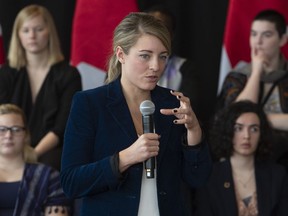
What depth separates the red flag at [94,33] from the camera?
5438mm

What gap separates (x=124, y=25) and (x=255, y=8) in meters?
2.96

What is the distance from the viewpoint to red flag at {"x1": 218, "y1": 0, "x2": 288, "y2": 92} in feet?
17.8

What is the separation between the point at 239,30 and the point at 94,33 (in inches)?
42.8

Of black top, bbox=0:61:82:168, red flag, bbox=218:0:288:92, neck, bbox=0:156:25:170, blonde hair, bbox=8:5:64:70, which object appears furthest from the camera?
red flag, bbox=218:0:288:92

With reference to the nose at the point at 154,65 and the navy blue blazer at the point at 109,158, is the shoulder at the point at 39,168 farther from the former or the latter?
the nose at the point at 154,65

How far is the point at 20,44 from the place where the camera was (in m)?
5.05

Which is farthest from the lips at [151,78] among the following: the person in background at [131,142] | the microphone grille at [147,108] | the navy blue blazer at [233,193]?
the navy blue blazer at [233,193]

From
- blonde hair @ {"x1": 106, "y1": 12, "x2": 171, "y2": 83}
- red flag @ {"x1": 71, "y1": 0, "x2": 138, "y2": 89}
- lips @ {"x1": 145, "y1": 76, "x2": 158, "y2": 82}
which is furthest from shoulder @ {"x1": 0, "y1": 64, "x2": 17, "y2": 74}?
lips @ {"x1": 145, "y1": 76, "x2": 158, "y2": 82}

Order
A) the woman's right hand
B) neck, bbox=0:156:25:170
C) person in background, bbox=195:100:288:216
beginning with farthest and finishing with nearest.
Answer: person in background, bbox=195:100:288:216, neck, bbox=0:156:25:170, the woman's right hand

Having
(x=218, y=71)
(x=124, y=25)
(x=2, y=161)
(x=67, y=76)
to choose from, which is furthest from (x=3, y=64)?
(x=124, y=25)

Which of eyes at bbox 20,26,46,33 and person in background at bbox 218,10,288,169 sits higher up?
eyes at bbox 20,26,46,33

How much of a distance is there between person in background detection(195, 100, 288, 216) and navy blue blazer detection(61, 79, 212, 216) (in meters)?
1.67

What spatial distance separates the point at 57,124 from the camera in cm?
490

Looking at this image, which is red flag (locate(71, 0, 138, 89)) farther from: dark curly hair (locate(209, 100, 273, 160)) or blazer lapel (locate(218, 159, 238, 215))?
blazer lapel (locate(218, 159, 238, 215))
